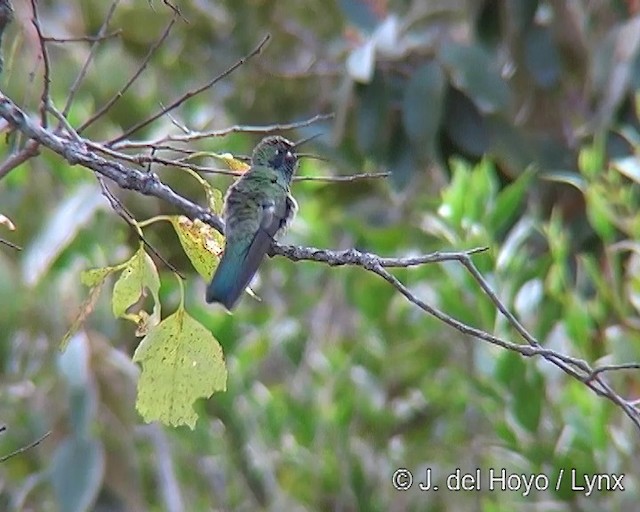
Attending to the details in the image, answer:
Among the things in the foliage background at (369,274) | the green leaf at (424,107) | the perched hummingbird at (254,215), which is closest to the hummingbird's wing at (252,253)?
the perched hummingbird at (254,215)

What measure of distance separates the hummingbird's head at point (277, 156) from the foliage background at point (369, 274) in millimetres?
824

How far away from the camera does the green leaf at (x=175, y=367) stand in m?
2.14

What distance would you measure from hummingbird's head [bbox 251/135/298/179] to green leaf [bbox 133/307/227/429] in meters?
0.71

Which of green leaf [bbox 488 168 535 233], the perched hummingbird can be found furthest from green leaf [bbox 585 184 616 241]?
the perched hummingbird

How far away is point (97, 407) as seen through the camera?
3.76 metres

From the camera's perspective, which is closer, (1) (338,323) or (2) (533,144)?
(2) (533,144)

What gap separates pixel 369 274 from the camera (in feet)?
14.4

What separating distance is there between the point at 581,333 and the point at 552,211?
3.51 feet

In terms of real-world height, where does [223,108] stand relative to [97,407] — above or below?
above

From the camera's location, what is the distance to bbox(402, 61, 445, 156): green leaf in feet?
13.6

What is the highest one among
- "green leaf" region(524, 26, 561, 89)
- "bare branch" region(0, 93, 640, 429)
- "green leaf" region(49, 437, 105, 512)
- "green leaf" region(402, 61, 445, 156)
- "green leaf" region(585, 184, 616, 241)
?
"green leaf" region(524, 26, 561, 89)

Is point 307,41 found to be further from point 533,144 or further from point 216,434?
point 216,434

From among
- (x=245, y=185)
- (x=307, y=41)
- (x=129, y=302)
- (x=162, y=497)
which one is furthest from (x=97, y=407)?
(x=307, y=41)

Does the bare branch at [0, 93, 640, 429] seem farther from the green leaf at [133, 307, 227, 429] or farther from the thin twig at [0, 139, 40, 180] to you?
Result: the green leaf at [133, 307, 227, 429]
